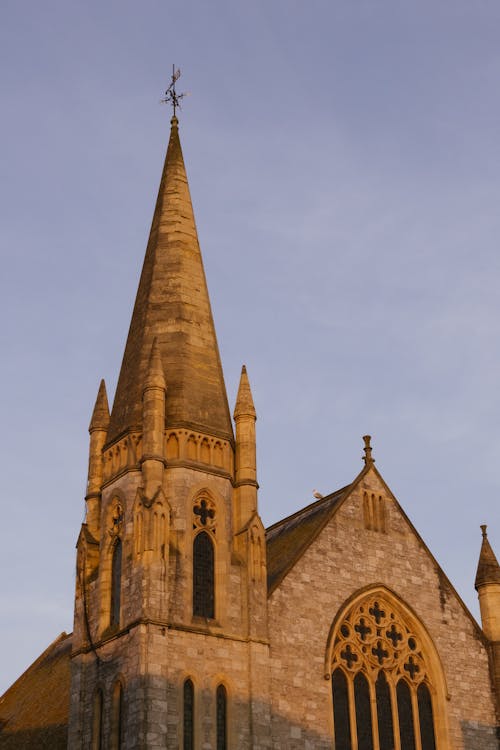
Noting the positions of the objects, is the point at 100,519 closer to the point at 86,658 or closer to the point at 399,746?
the point at 86,658

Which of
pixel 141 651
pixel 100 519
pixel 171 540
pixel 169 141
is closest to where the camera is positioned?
pixel 141 651

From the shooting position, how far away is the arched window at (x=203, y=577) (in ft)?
109

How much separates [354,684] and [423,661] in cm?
294

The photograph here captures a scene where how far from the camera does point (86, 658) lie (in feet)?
111

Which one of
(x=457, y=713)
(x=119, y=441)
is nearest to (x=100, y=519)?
(x=119, y=441)

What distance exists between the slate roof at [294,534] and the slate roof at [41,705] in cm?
851

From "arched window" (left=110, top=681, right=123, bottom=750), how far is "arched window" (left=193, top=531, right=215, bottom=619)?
2.96m

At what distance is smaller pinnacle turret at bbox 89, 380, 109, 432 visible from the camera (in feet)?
125

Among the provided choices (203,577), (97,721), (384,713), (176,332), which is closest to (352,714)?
(384,713)

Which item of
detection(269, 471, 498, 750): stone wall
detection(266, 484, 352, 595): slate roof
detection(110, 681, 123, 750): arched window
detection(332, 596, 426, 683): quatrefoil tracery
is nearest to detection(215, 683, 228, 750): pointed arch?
detection(269, 471, 498, 750): stone wall


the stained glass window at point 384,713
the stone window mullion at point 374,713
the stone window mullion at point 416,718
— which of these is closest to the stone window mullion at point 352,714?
the stone window mullion at point 374,713

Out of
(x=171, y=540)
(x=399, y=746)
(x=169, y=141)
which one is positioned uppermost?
(x=169, y=141)

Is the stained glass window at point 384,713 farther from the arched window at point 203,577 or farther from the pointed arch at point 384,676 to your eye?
the arched window at point 203,577

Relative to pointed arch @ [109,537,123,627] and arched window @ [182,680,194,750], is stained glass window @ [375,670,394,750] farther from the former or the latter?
pointed arch @ [109,537,123,627]
